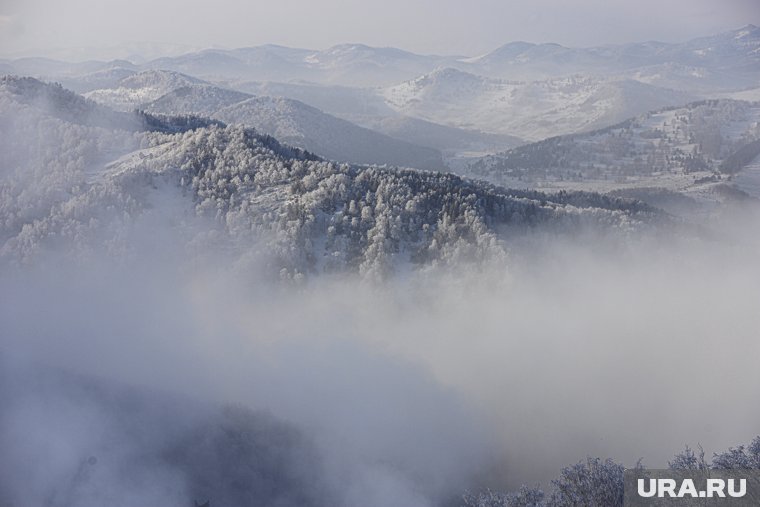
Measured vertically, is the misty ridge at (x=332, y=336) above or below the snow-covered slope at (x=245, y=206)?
below

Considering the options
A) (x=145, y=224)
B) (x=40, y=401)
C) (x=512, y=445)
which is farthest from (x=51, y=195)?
(x=512, y=445)

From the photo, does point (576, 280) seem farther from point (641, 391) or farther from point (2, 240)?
point (2, 240)

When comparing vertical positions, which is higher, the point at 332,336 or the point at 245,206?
the point at 245,206

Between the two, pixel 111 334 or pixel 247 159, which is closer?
pixel 111 334

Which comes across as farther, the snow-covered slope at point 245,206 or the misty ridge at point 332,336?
the snow-covered slope at point 245,206

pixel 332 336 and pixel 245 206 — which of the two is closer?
pixel 332 336

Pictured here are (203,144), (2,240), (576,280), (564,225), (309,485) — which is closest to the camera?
(309,485)

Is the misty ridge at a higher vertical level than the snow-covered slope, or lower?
lower

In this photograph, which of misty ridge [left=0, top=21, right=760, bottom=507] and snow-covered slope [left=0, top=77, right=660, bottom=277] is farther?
snow-covered slope [left=0, top=77, right=660, bottom=277]
